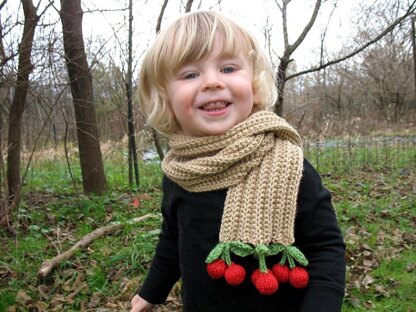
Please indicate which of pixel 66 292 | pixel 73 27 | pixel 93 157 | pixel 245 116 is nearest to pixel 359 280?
pixel 66 292

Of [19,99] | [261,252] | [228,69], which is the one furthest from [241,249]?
[19,99]

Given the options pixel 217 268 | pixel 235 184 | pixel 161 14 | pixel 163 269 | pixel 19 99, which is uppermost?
pixel 161 14

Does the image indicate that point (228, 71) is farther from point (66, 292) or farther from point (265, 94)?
point (66, 292)

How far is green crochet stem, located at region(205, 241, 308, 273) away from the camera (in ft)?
3.54

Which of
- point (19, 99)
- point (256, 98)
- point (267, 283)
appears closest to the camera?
point (267, 283)

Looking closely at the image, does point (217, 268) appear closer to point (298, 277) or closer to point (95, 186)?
point (298, 277)

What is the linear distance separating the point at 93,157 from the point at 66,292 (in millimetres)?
2516

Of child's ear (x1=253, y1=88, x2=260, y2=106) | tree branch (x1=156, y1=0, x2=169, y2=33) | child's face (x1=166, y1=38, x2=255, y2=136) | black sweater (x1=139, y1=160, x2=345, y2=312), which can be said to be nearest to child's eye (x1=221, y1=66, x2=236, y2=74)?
child's face (x1=166, y1=38, x2=255, y2=136)

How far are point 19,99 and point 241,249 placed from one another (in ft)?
13.6

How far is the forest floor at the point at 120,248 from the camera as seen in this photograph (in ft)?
10.1

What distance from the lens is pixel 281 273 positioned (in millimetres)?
1094

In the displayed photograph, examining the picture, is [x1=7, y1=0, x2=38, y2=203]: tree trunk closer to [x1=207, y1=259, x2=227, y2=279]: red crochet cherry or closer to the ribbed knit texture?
the ribbed knit texture

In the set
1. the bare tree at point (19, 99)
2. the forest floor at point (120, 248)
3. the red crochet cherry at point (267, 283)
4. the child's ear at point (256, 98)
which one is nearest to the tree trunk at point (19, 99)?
the bare tree at point (19, 99)

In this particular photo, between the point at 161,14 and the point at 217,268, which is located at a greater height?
the point at 161,14
